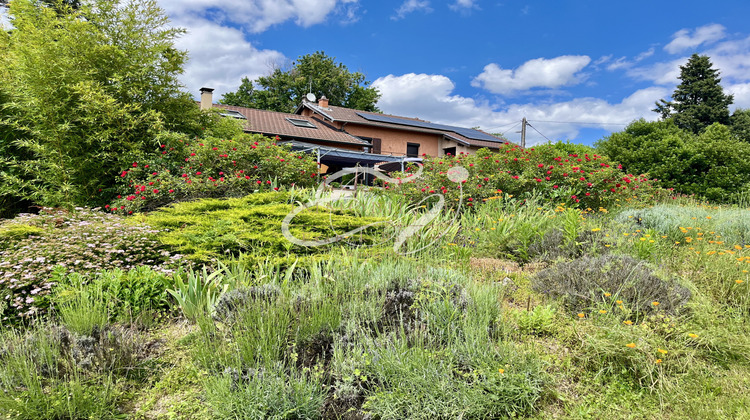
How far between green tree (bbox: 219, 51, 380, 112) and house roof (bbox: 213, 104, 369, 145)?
A: 32.9ft

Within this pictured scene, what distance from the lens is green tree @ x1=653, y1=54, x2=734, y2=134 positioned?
26891mm

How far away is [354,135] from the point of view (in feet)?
73.4

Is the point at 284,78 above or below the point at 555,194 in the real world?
above

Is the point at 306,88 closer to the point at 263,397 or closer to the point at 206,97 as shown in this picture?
the point at 206,97

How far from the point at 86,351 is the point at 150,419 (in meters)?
0.71

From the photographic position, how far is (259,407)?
2047 millimetres

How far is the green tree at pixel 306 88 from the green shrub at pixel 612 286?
97.9 ft

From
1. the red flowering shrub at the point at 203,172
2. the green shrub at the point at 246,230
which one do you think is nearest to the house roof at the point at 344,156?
the red flowering shrub at the point at 203,172

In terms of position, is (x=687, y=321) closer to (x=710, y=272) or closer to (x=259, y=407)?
(x=710, y=272)

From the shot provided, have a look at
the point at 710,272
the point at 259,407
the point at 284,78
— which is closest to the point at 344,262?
the point at 259,407

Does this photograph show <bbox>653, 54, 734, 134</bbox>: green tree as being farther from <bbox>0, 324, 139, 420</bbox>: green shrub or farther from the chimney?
<bbox>0, 324, 139, 420</bbox>: green shrub

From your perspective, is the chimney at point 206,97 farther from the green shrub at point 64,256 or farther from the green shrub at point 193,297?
the green shrub at point 193,297

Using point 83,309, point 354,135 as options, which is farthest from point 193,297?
point 354,135

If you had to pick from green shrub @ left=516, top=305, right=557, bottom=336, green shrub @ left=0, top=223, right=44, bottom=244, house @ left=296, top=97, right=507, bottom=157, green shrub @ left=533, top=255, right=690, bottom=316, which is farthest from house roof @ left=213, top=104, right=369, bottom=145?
green shrub @ left=516, top=305, right=557, bottom=336
